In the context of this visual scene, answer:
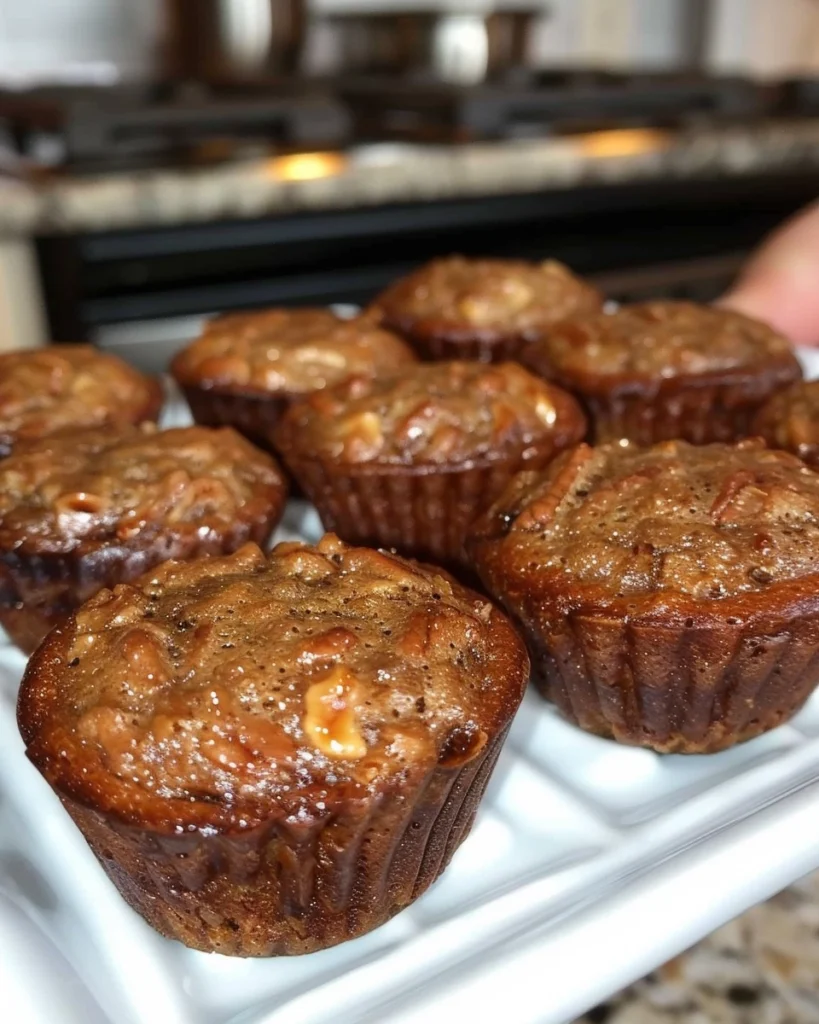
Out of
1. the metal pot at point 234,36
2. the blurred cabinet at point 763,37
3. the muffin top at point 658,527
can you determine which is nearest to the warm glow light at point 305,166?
the metal pot at point 234,36

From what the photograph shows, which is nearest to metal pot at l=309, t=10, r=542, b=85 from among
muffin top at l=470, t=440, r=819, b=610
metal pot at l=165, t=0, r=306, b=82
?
metal pot at l=165, t=0, r=306, b=82

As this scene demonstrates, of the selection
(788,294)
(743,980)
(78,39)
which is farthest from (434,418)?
(78,39)

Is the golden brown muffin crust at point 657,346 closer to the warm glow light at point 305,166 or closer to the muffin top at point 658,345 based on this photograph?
the muffin top at point 658,345

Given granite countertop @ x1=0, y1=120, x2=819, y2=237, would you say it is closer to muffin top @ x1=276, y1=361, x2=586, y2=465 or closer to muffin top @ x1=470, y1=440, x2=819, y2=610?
muffin top @ x1=276, y1=361, x2=586, y2=465

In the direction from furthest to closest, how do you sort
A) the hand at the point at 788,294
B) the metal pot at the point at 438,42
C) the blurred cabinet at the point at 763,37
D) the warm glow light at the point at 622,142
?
the blurred cabinet at the point at 763,37
the metal pot at the point at 438,42
the warm glow light at the point at 622,142
the hand at the point at 788,294

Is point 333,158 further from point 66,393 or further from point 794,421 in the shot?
point 794,421
